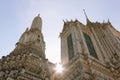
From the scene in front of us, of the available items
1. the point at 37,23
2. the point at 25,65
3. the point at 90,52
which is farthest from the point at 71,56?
the point at 25,65

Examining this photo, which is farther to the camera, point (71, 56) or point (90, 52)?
point (90, 52)

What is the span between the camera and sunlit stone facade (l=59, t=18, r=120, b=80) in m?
32.1

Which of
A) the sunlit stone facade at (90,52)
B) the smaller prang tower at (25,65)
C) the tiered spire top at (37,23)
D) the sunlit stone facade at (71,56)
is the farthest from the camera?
the sunlit stone facade at (90,52)

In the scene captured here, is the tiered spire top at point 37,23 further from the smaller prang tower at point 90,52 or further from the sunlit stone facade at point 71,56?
the smaller prang tower at point 90,52

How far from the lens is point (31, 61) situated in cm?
1983

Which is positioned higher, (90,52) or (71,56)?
(90,52)

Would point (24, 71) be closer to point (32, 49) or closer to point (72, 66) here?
point (32, 49)

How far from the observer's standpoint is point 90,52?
40844 mm

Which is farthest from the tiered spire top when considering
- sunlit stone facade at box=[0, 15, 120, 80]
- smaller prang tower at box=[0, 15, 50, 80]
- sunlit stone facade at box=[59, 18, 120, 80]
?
sunlit stone facade at box=[59, 18, 120, 80]

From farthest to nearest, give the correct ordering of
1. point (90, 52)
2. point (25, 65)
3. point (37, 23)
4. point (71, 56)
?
point (90, 52), point (71, 56), point (37, 23), point (25, 65)

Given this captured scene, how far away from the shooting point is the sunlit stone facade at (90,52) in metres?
32.1

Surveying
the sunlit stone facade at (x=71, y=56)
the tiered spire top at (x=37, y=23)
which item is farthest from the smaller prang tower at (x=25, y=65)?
the tiered spire top at (x=37, y=23)

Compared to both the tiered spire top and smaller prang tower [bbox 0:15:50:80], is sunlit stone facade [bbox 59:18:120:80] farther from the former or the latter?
smaller prang tower [bbox 0:15:50:80]

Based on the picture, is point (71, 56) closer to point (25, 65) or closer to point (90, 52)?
point (90, 52)
